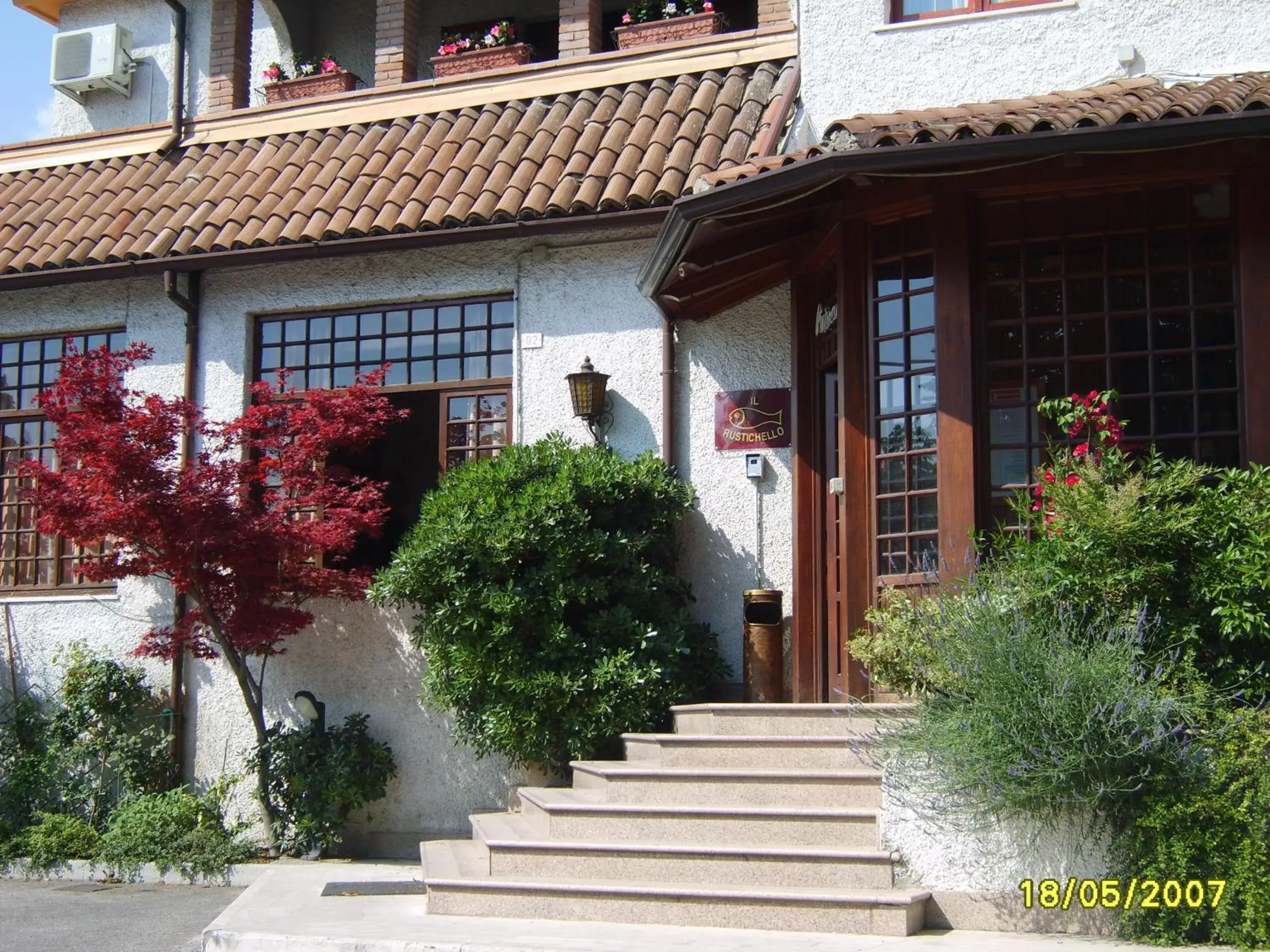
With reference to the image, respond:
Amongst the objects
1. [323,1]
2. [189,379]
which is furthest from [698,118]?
[323,1]

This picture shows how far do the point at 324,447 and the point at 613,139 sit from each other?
3144mm

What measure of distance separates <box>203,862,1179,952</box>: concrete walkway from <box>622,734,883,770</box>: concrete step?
1085 mm

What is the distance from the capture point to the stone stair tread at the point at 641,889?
21.9ft

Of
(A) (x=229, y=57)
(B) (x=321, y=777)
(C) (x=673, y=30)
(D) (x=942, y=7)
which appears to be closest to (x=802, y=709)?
(B) (x=321, y=777)

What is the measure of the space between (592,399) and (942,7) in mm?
3528

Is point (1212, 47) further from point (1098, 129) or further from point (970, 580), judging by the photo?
point (970, 580)

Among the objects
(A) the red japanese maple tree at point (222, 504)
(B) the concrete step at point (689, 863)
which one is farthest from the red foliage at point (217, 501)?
(B) the concrete step at point (689, 863)

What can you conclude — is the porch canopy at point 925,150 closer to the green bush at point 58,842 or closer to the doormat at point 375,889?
the doormat at point 375,889

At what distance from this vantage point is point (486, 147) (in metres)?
11.5

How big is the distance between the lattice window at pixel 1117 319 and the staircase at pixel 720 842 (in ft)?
6.02

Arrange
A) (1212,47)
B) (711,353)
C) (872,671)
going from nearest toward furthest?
(872,671), (1212,47), (711,353)

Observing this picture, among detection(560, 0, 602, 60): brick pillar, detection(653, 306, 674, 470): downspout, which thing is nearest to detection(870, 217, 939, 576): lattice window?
detection(653, 306, 674, 470): downspout

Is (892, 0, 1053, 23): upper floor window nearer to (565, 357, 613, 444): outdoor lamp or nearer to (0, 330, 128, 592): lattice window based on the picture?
(565, 357, 613, 444): outdoor lamp

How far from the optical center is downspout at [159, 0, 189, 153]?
12953 mm
